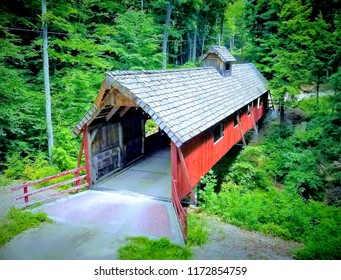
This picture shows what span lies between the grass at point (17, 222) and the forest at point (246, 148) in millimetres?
3919

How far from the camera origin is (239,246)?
710cm

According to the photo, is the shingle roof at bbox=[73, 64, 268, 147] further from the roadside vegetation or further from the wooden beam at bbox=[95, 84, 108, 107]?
the roadside vegetation

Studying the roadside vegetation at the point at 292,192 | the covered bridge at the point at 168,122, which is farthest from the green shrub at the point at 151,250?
the roadside vegetation at the point at 292,192

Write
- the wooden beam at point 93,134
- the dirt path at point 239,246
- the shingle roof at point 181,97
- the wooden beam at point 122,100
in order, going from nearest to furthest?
the dirt path at point 239,246 → the shingle roof at point 181,97 → the wooden beam at point 122,100 → the wooden beam at point 93,134

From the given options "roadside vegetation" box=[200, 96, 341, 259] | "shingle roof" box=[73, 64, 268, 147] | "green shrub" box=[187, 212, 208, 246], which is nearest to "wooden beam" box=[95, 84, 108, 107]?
"shingle roof" box=[73, 64, 268, 147]

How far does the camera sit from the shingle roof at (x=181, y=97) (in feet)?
27.2

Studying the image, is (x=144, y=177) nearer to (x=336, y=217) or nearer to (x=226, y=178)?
(x=226, y=178)

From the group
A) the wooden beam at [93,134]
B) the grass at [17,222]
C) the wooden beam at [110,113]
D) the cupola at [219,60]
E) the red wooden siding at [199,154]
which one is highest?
the cupola at [219,60]

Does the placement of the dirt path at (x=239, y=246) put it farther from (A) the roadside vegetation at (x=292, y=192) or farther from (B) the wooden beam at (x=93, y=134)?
(B) the wooden beam at (x=93, y=134)

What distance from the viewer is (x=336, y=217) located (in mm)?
9742

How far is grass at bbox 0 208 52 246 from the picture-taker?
23.2ft

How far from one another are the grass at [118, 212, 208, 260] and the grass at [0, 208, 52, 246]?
8.72 ft

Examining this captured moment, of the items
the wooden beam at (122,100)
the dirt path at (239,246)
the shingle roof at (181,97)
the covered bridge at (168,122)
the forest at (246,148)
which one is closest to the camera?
the dirt path at (239,246)

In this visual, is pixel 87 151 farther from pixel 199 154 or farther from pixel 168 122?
pixel 199 154
